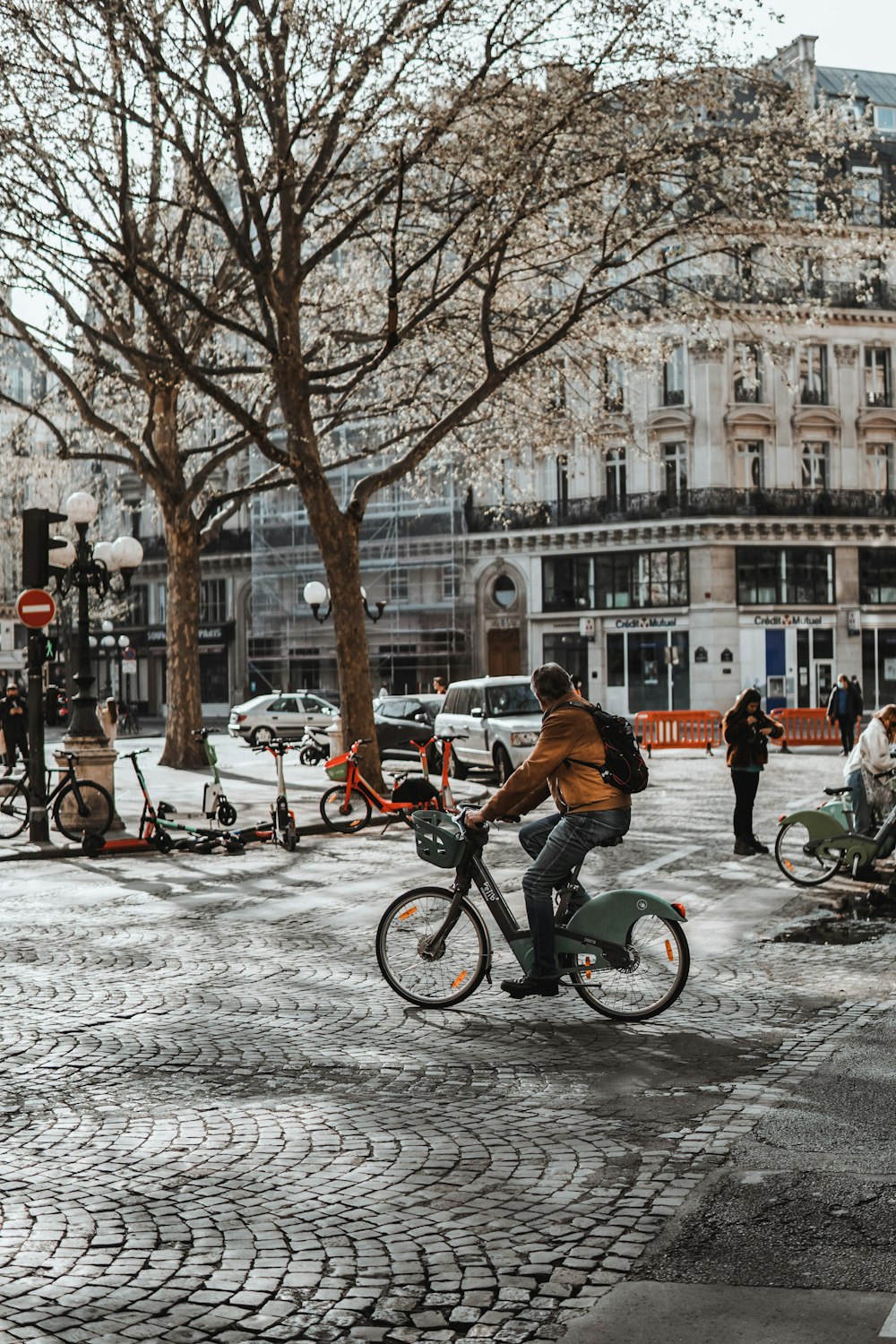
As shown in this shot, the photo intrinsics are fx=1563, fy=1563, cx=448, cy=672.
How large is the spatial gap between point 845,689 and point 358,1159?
2617 centimetres

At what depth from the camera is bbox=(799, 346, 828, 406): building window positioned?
2104 inches

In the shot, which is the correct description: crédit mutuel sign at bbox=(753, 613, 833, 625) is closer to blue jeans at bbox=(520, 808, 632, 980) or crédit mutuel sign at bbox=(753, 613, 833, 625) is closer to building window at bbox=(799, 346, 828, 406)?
building window at bbox=(799, 346, 828, 406)

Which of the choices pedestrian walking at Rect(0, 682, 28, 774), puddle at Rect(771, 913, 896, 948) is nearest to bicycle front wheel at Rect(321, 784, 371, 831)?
pedestrian walking at Rect(0, 682, 28, 774)

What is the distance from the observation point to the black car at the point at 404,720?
31.3m

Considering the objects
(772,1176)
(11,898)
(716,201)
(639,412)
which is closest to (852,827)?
(11,898)

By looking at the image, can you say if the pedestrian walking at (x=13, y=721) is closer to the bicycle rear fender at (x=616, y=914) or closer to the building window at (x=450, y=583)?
the bicycle rear fender at (x=616, y=914)

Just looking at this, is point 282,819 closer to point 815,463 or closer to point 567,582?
point 567,582

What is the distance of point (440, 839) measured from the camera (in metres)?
8.00

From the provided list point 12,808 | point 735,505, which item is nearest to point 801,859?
point 12,808

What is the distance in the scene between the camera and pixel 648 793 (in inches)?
917

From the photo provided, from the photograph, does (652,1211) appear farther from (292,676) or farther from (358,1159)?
(292,676)

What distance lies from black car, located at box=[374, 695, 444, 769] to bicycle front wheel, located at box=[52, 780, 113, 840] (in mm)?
13275

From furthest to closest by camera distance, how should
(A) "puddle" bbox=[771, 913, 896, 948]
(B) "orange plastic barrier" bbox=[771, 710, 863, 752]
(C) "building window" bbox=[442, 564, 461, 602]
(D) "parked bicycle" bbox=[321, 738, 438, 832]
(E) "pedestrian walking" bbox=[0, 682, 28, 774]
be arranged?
(C) "building window" bbox=[442, 564, 461, 602]
(B) "orange plastic barrier" bbox=[771, 710, 863, 752]
(E) "pedestrian walking" bbox=[0, 682, 28, 774]
(D) "parked bicycle" bbox=[321, 738, 438, 832]
(A) "puddle" bbox=[771, 913, 896, 948]

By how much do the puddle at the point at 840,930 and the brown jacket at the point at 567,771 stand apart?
10.4 ft
